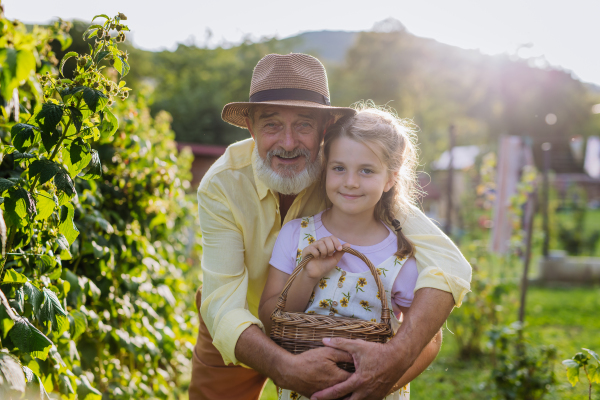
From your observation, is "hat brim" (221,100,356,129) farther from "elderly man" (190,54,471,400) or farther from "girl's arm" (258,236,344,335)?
"girl's arm" (258,236,344,335)

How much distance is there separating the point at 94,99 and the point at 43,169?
0.83ft

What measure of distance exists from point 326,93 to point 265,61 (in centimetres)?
39

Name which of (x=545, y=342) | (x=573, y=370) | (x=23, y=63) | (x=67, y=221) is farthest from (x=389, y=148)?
(x=545, y=342)

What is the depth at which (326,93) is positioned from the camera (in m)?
2.54

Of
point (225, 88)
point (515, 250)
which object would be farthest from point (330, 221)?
point (225, 88)

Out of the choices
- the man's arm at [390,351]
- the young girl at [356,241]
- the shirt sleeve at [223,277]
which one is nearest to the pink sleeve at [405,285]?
the young girl at [356,241]

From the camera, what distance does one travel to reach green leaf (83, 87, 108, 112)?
53.8 inches

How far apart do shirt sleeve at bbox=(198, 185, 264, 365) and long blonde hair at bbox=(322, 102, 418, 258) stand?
22.7 inches

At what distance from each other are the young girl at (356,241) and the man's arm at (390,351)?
0.57ft

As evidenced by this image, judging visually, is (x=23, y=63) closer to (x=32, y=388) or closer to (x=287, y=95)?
(x=32, y=388)

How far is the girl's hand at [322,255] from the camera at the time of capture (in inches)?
78.4

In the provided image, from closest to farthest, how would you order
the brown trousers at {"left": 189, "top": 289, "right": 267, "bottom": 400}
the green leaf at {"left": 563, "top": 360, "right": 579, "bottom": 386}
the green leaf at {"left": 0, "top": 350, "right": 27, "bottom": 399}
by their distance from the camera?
1. the green leaf at {"left": 0, "top": 350, "right": 27, "bottom": 399}
2. the green leaf at {"left": 563, "top": 360, "right": 579, "bottom": 386}
3. the brown trousers at {"left": 189, "top": 289, "right": 267, "bottom": 400}

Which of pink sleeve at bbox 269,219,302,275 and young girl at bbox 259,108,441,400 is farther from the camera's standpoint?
pink sleeve at bbox 269,219,302,275

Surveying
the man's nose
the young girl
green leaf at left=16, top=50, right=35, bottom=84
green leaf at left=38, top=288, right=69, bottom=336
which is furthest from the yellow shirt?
green leaf at left=16, top=50, right=35, bottom=84
